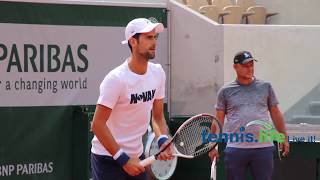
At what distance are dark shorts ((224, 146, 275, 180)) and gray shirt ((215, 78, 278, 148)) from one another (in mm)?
56

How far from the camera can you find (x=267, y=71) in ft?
31.9

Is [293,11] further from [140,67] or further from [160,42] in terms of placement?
[140,67]

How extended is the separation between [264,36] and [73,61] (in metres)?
3.02

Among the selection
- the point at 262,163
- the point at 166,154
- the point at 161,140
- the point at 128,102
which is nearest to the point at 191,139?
the point at 161,140

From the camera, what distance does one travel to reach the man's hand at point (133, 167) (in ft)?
15.0

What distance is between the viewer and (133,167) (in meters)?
4.58

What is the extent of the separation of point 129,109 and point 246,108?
227 centimetres

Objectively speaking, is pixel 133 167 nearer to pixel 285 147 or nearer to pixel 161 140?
pixel 161 140

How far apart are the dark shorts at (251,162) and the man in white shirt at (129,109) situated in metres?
1.99

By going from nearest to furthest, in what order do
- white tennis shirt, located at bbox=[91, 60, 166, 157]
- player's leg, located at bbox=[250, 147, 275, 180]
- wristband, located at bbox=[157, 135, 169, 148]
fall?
white tennis shirt, located at bbox=[91, 60, 166, 157], wristband, located at bbox=[157, 135, 169, 148], player's leg, located at bbox=[250, 147, 275, 180]

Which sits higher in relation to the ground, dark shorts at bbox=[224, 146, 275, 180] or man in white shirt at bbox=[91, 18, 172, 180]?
man in white shirt at bbox=[91, 18, 172, 180]

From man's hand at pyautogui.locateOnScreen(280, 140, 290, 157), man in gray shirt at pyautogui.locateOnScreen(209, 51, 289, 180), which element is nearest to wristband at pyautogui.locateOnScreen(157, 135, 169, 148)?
man in gray shirt at pyautogui.locateOnScreen(209, 51, 289, 180)

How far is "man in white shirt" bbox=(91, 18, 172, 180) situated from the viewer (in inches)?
182

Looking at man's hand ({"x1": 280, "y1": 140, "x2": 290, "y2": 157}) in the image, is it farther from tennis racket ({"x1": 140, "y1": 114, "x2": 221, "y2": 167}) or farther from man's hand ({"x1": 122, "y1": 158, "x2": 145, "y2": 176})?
man's hand ({"x1": 122, "y1": 158, "x2": 145, "y2": 176})
